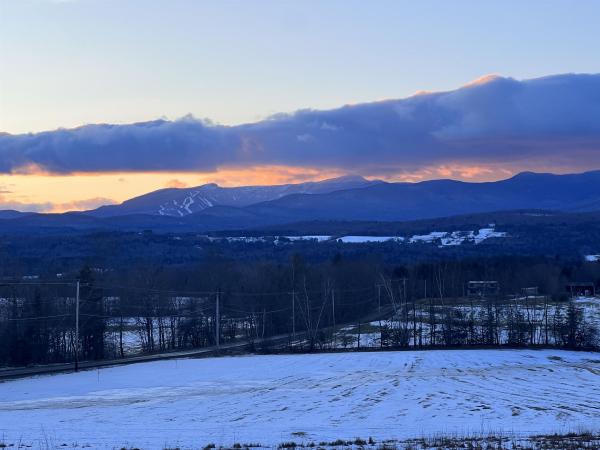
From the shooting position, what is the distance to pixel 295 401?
108ft

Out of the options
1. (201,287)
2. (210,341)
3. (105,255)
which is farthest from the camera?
(105,255)

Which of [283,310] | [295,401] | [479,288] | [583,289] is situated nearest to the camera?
[295,401]

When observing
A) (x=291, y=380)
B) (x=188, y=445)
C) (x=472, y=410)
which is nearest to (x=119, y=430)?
(x=188, y=445)

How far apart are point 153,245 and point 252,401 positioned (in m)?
166

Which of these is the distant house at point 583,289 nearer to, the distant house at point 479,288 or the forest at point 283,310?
the forest at point 283,310

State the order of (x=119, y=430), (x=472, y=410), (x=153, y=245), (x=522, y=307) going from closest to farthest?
(x=119, y=430) → (x=472, y=410) → (x=522, y=307) → (x=153, y=245)

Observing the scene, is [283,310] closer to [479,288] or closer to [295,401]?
[479,288]

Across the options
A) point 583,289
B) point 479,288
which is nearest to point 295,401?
point 479,288

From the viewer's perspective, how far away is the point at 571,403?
105 ft

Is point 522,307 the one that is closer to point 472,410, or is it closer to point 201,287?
point 201,287

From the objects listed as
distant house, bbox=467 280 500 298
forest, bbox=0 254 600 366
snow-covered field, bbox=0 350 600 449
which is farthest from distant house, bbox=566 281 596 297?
snow-covered field, bbox=0 350 600 449

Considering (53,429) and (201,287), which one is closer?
(53,429)

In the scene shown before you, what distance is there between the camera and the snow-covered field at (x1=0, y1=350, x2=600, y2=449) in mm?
24422

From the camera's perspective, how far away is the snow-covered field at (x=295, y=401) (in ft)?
80.1
